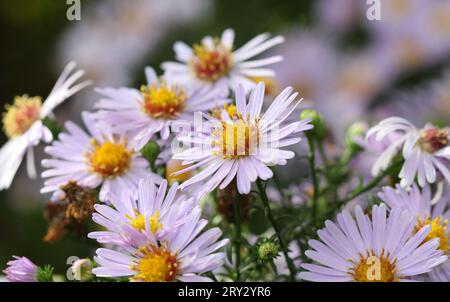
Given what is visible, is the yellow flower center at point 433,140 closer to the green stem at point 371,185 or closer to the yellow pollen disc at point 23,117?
the green stem at point 371,185

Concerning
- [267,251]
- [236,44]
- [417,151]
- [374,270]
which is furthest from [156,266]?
[236,44]

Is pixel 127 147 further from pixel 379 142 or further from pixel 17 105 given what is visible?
pixel 379 142

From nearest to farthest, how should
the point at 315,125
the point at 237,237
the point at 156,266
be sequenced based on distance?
the point at 156,266 < the point at 237,237 < the point at 315,125

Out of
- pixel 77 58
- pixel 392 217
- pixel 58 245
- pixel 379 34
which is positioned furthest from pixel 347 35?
pixel 392 217

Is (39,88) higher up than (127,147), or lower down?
higher up

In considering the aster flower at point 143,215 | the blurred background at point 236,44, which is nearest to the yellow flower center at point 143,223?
the aster flower at point 143,215

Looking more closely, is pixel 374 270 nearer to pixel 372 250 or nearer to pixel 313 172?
pixel 372 250

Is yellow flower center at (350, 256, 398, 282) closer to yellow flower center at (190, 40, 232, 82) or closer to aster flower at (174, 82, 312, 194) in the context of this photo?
aster flower at (174, 82, 312, 194)
